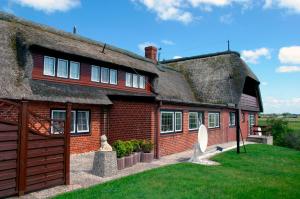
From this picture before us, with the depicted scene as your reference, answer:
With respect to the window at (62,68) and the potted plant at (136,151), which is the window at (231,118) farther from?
the window at (62,68)

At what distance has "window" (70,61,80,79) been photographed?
14.4 metres

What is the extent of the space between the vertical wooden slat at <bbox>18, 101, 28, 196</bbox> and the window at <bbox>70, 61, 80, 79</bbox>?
7497 mm

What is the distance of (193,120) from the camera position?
1752 cm

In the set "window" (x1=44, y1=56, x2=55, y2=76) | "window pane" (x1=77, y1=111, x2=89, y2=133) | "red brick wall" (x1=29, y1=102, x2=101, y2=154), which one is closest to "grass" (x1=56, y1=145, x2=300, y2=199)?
"red brick wall" (x1=29, y1=102, x2=101, y2=154)

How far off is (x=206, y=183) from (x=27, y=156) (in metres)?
5.19

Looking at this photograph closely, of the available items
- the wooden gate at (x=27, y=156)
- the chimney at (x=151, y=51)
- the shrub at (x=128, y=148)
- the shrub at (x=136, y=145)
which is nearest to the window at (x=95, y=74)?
the shrub at (x=136, y=145)

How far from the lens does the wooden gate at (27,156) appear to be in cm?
666

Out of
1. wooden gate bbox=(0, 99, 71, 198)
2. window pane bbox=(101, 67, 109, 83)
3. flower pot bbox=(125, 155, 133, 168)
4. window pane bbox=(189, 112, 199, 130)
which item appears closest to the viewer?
wooden gate bbox=(0, 99, 71, 198)

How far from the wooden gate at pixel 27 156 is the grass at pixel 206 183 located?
880 millimetres

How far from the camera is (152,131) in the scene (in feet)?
44.4

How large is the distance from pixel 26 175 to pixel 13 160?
21.2 inches

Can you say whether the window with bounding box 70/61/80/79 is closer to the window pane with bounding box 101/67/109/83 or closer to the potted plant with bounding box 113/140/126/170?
the window pane with bounding box 101/67/109/83

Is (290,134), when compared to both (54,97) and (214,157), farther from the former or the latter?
(54,97)

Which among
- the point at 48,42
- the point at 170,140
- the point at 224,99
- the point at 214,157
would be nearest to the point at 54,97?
the point at 48,42
